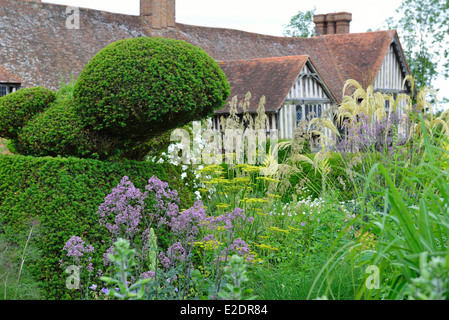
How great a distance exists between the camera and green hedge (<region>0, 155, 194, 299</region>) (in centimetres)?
436

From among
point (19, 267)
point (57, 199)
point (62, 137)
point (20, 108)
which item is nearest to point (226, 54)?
point (20, 108)

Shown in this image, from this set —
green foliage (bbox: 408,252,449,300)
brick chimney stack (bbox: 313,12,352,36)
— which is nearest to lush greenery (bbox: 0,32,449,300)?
green foliage (bbox: 408,252,449,300)

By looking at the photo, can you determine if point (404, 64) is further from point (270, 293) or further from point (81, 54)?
point (270, 293)

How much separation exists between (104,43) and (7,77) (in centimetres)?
559

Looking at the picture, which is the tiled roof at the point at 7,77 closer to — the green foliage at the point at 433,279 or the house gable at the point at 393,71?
the green foliage at the point at 433,279

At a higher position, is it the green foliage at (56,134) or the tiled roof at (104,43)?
the tiled roof at (104,43)

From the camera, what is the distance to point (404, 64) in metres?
26.8

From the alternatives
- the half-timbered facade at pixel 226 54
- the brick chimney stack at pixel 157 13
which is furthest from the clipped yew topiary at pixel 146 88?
the brick chimney stack at pixel 157 13

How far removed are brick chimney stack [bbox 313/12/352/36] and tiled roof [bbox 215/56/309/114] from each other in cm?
1419

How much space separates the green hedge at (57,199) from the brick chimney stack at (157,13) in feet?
63.6

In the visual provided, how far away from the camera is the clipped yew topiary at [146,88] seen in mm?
4688

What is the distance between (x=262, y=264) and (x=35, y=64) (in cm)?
1524

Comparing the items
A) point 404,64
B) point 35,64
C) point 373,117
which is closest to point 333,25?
point 404,64

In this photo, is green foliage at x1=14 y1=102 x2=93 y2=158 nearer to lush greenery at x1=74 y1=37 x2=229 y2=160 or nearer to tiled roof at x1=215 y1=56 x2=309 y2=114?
lush greenery at x1=74 y1=37 x2=229 y2=160
